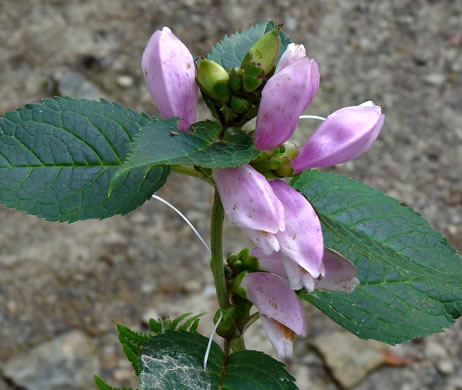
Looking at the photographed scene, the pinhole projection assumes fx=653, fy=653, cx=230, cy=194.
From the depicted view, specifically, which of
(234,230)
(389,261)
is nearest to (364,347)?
(234,230)

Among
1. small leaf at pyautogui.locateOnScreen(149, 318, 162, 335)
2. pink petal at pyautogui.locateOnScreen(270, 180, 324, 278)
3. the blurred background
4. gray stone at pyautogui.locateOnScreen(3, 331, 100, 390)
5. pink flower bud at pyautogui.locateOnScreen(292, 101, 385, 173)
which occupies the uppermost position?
pink flower bud at pyautogui.locateOnScreen(292, 101, 385, 173)

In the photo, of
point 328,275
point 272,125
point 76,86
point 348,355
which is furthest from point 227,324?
point 76,86

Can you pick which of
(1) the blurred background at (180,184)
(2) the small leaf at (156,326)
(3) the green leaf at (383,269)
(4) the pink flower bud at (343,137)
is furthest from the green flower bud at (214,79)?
(1) the blurred background at (180,184)

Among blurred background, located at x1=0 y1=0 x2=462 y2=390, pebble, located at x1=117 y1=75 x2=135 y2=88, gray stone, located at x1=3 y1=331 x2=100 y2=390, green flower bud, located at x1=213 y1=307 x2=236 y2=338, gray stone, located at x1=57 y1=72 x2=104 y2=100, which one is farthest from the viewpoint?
pebble, located at x1=117 y1=75 x2=135 y2=88

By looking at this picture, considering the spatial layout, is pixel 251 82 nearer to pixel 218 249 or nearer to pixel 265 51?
pixel 265 51

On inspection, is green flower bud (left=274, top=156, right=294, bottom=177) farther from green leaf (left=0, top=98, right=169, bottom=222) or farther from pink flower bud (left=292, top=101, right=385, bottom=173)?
green leaf (left=0, top=98, right=169, bottom=222)

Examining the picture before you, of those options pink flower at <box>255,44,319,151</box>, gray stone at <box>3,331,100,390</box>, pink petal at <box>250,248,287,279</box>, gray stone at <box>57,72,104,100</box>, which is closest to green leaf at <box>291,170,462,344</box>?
pink petal at <box>250,248,287,279</box>

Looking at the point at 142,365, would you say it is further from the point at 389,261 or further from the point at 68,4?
the point at 68,4
